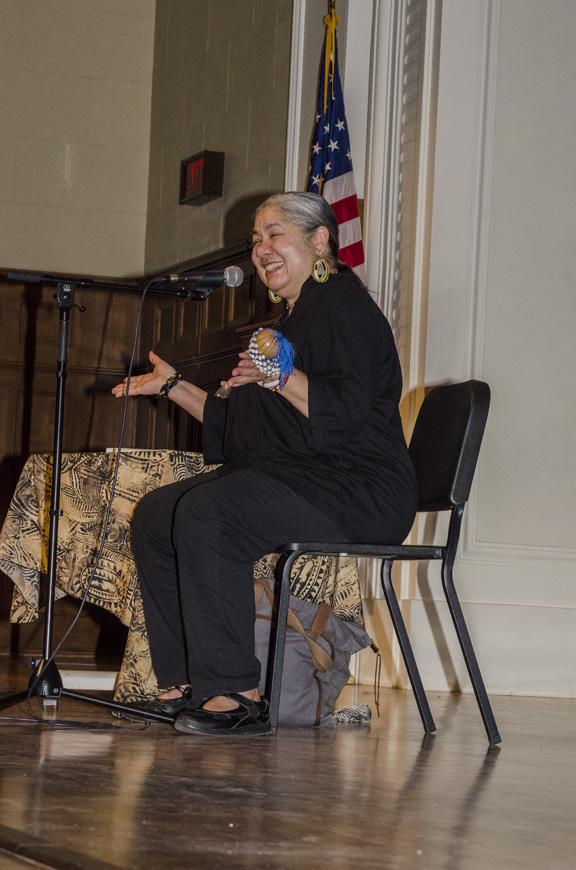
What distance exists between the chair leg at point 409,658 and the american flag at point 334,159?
1.62m

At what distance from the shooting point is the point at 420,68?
171 inches

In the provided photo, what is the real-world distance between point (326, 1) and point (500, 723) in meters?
2.90

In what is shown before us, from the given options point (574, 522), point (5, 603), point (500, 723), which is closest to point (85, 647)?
point (5, 603)

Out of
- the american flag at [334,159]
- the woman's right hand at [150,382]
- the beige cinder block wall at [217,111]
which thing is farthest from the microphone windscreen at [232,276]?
the beige cinder block wall at [217,111]

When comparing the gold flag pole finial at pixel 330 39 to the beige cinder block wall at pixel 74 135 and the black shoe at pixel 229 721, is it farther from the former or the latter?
the black shoe at pixel 229 721

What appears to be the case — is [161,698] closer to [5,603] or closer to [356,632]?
[356,632]

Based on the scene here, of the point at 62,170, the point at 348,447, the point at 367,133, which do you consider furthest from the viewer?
the point at 62,170

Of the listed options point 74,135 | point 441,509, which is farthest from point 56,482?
point 74,135

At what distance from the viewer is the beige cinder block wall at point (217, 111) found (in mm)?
5004

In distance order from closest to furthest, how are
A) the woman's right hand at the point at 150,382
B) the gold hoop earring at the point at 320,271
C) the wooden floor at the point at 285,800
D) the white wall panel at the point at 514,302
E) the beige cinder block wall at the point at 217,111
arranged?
the wooden floor at the point at 285,800 → the woman's right hand at the point at 150,382 → the gold hoop earring at the point at 320,271 → the white wall panel at the point at 514,302 → the beige cinder block wall at the point at 217,111

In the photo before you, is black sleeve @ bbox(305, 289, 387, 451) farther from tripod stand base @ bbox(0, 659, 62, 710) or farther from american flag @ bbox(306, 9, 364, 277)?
american flag @ bbox(306, 9, 364, 277)

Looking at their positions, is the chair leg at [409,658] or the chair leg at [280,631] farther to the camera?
the chair leg at [409,658]

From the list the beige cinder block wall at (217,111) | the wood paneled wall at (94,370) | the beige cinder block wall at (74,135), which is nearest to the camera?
the beige cinder block wall at (217,111)

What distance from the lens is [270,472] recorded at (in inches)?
106
